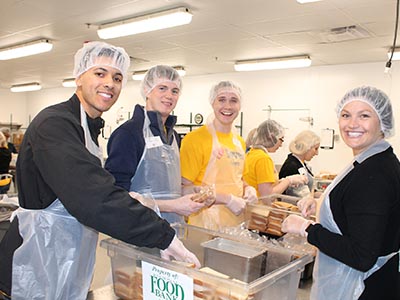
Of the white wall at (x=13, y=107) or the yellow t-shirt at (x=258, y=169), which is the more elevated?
the white wall at (x=13, y=107)

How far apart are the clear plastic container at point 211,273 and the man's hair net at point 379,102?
2.16 feet

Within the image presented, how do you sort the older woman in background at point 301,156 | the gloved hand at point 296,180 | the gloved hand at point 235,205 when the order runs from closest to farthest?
the gloved hand at point 235,205, the gloved hand at point 296,180, the older woman in background at point 301,156

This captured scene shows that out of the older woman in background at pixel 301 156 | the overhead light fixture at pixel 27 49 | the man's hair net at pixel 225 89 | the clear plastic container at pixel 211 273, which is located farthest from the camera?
the overhead light fixture at pixel 27 49

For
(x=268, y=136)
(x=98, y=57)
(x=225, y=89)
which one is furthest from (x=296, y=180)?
(x=98, y=57)

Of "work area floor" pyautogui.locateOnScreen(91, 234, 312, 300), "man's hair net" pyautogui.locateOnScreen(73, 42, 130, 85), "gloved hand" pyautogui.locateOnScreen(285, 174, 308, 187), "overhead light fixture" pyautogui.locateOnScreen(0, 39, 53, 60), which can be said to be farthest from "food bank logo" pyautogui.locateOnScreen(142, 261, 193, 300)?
"overhead light fixture" pyautogui.locateOnScreen(0, 39, 53, 60)

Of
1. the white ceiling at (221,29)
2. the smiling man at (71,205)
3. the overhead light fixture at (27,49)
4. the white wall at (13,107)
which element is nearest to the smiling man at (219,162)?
the smiling man at (71,205)

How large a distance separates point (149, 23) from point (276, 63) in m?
2.55

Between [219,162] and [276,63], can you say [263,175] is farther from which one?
[276,63]

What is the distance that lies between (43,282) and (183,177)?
3.80ft

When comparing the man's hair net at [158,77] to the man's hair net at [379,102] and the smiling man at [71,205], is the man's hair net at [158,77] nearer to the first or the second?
the smiling man at [71,205]

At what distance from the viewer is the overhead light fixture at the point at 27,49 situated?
15.7ft

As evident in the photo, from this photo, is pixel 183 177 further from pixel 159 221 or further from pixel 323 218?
pixel 159 221

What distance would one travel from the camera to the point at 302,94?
6.43 meters

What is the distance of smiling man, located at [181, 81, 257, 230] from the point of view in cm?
221
